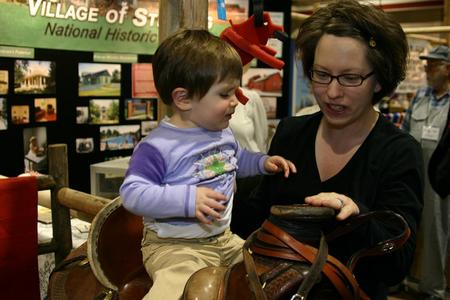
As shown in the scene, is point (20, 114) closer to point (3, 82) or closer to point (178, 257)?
point (3, 82)

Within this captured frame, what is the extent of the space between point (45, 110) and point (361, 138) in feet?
7.59

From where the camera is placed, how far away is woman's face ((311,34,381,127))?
A: 137 cm

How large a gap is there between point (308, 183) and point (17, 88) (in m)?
2.24

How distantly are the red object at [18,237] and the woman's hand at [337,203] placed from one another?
4.78ft

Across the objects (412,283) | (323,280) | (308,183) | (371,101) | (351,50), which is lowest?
(412,283)

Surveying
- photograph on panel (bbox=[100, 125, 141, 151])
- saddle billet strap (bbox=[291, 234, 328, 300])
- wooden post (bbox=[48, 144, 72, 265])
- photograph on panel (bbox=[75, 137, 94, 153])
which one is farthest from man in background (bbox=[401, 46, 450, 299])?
saddle billet strap (bbox=[291, 234, 328, 300])

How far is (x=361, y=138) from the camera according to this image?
1478mm

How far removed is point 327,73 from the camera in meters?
1.39

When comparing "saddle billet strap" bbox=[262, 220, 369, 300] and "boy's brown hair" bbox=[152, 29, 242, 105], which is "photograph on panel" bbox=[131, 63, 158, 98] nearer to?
"boy's brown hair" bbox=[152, 29, 242, 105]

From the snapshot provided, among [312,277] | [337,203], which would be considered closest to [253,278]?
[312,277]

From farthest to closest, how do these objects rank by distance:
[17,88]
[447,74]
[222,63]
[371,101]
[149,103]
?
[447,74], [149,103], [17,88], [371,101], [222,63]

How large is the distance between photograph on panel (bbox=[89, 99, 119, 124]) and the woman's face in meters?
2.29

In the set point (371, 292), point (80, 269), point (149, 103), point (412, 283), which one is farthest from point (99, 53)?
point (412, 283)

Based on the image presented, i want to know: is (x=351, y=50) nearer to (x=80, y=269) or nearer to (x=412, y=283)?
(x=80, y=269)
